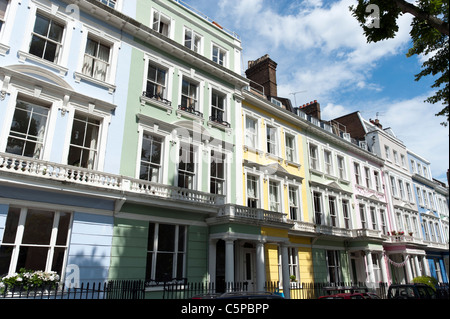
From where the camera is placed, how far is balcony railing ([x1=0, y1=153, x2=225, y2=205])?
9.83m

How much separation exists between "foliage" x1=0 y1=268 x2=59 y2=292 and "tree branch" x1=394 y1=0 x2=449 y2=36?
41.6 ft

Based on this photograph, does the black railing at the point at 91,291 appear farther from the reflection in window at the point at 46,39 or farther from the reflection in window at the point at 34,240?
the reflection in window at the point at 46,39

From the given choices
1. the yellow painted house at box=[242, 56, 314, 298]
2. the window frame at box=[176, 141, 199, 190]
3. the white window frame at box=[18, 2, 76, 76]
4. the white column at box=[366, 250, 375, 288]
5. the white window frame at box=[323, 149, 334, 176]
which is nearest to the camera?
the white window frame at box=[18, 2, 76, 76]

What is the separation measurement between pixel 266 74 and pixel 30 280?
A: 20.1 metres

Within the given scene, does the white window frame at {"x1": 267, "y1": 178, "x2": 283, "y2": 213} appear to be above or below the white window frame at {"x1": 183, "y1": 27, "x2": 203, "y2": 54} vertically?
below

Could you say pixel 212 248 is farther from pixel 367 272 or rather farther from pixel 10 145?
pixel 367 272

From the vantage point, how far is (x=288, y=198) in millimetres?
19625

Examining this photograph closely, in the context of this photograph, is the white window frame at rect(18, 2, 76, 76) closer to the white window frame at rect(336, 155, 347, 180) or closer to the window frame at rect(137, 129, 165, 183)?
the window frame at rect(137, 129, 165, 183)

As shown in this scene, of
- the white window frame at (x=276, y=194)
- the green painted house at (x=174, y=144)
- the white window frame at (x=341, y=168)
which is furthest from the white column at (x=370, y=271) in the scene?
the green painted house at (x=174, y=144)

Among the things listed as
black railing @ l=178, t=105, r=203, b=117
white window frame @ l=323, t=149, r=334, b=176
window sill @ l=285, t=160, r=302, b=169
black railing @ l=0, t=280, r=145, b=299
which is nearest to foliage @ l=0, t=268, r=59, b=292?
black railing @ l=0, t=280, r=145, b=299

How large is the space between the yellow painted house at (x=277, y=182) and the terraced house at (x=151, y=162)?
9 cm

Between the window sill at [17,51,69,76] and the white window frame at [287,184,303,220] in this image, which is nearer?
the window sill at [17,51,69,76]
